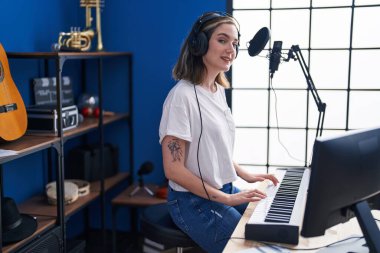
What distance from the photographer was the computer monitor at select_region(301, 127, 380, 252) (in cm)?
127

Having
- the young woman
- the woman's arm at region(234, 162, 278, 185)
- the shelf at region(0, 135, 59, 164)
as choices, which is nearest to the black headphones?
the young woman

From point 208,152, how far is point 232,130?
0.23 m

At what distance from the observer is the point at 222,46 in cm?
216

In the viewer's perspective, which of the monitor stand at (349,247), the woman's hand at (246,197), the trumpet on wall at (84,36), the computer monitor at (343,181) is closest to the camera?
the computer monitor at (343,181)

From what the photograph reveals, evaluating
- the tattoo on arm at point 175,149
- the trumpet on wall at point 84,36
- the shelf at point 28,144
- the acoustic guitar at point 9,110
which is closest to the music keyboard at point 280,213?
the tattoo on arm at point 175,149

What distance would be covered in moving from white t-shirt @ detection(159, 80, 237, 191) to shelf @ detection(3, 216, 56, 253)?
0.84 m

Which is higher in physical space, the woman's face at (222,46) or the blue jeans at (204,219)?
the woman's face at (222,46)

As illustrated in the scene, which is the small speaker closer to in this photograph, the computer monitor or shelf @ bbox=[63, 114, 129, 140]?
shelf @ bbox=[63, 114, 129, 140]

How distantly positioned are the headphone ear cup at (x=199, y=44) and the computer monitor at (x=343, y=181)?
965 millimetres

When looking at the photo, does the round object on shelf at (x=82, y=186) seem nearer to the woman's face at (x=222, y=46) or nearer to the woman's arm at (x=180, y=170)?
the woman's arm at (x=180, y=170)

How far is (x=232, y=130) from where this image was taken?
2293 mm

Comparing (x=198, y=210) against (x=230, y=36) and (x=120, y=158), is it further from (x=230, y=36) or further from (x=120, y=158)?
(x=120, y=158)

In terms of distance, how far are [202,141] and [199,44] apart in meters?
0.44

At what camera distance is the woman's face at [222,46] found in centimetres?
216
